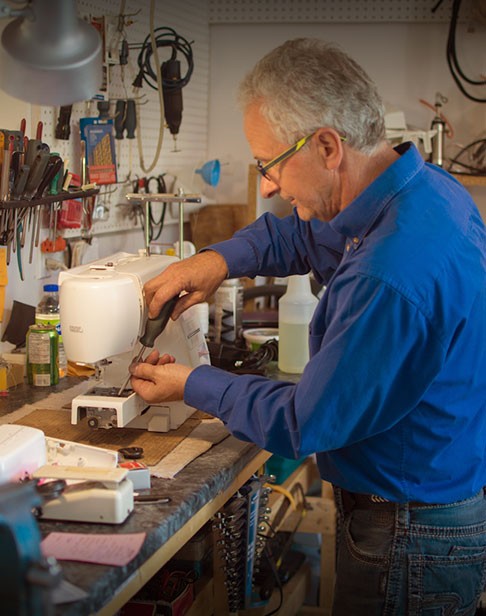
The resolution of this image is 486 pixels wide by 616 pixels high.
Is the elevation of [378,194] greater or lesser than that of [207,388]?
greater

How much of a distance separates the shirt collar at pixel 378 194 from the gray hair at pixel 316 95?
0.07 metres

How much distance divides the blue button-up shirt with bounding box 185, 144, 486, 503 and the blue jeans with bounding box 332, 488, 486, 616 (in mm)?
65

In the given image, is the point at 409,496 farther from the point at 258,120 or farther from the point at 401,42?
the point at 401,42

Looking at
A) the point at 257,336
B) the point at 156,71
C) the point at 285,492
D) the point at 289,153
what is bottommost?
the point at 285,492

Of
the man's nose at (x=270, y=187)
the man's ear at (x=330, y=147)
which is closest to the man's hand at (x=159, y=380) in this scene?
the man's nose at (x=270, y=187)

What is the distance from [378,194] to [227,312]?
1.41 metres

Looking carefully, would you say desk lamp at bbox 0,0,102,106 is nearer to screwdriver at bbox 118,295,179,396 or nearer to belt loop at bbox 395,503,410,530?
screwdriver at bbox 118,295,179,396

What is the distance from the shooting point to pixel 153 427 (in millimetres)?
2145

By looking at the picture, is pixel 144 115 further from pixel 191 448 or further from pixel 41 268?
pixel 191 448

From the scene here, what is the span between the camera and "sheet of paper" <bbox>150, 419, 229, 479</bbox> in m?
1.91

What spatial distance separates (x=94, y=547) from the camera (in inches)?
59.6

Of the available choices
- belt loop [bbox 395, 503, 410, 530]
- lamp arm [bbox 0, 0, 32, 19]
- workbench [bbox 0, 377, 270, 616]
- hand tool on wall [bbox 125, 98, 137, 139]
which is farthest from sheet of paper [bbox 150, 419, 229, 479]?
hand tool on wall [bbox 125, 98, 137, 139]

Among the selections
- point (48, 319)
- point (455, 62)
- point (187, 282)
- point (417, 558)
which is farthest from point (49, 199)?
point (455, 62)

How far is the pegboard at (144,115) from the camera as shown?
2982 millimetres
